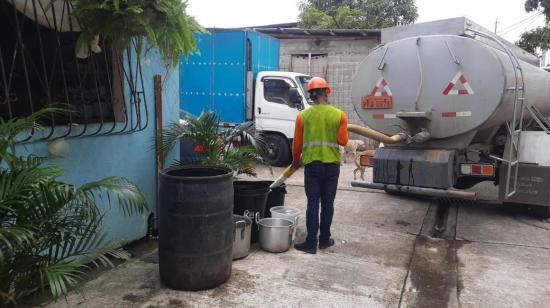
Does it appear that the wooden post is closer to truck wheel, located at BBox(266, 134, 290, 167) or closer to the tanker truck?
the tanker truck

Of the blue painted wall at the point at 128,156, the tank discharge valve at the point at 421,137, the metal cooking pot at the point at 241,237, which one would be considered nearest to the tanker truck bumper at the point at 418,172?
the tank discharge valve at the point at 421,137

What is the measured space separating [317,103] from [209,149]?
127 centimetres

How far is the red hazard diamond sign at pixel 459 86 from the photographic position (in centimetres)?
527

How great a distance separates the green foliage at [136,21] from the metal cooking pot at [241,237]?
5.90ft

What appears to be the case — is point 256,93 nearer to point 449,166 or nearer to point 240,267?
point 449,166

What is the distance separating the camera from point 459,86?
210 inches

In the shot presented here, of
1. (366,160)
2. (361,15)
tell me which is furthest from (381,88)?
(361,15)

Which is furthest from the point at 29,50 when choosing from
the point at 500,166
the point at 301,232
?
the point at 500,166

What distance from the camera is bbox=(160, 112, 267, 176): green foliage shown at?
16.8 ft

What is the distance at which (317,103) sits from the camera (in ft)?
16.1

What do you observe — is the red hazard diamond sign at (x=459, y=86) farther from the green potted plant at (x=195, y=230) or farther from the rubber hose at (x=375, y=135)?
the green potted plant at (x=195, y=230)

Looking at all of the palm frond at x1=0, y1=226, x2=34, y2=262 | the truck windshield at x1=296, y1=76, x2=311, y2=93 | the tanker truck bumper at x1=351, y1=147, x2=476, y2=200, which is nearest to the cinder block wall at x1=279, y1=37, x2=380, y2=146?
the truck windshield at x1=296, y1=76, x2=311, y2=93

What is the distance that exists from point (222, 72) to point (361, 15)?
12.3 meters

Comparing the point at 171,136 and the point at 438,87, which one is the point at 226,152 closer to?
the point at 171,136
